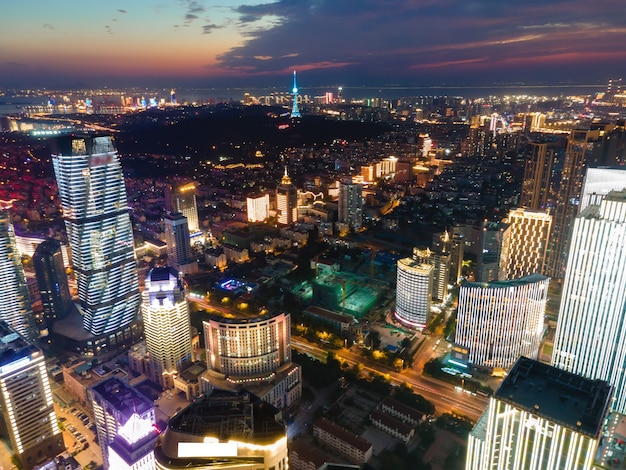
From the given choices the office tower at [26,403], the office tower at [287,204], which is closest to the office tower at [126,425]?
the office tower at [26,403]

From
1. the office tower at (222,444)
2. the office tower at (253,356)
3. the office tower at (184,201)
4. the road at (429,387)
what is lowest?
the road at (429,387)

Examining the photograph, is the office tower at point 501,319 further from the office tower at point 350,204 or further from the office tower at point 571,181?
the office tower at point 350,204

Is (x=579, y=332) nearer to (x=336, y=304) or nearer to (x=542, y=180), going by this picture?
(x=336, y=304)

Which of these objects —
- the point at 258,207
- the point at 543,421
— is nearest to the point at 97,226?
the point at 258,207

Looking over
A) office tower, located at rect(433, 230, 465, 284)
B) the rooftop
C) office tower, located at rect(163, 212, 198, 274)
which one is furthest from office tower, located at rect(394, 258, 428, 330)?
office tower, located at rect(163, 212, 198, 274)

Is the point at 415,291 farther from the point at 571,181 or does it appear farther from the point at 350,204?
the point at 350,204

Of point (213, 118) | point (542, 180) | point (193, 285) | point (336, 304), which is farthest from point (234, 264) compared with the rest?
point (213, 118)
